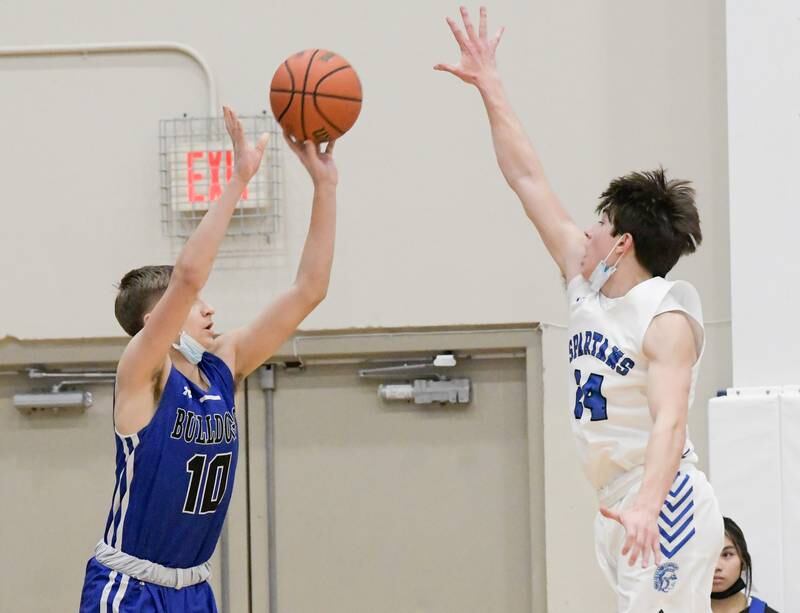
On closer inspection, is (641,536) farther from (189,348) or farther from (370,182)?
(370,182)

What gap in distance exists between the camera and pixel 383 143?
6.55 meters

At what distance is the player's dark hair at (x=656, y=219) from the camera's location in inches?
147

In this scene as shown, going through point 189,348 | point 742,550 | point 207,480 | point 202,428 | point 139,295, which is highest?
point 139,295

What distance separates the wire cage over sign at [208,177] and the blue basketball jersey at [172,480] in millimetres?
2877

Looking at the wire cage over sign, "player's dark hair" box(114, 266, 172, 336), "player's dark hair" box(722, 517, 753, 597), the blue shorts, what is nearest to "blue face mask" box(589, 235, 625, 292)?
"player's dark hair" box(114, 266, 172, 336)

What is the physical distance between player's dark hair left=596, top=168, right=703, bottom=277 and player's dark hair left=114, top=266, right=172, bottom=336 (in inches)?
54.9

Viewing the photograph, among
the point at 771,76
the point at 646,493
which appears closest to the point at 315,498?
the point at 771,76

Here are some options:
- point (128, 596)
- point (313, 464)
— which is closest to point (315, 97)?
point (128, 596)

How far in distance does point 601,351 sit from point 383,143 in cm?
309

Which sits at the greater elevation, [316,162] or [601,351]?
[316,162]

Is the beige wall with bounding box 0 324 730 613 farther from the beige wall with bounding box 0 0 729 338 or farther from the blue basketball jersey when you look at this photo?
the blue basketball jersey

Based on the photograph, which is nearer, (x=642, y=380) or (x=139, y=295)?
(x=642, y=380)

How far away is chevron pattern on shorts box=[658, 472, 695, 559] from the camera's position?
357 cm

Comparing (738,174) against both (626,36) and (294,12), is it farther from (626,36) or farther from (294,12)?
(294,12)
